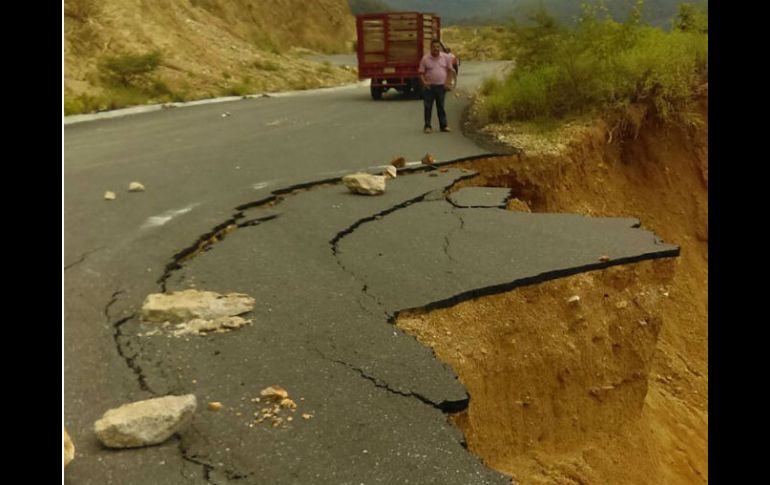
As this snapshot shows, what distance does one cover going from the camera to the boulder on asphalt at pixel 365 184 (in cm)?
768

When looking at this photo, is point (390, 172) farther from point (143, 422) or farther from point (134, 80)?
point (134, 80)

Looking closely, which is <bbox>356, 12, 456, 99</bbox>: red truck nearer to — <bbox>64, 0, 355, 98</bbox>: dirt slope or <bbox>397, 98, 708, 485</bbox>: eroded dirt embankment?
<bbox>64, 0, 355, 98</bbox>: dirt slope

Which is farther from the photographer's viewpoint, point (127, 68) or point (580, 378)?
point (127, 68)

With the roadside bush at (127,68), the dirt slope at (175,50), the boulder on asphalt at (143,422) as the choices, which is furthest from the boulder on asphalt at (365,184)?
the roadside bush at (127,68)

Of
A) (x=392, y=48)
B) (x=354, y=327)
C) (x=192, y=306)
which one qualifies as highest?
(x=392, y=48)

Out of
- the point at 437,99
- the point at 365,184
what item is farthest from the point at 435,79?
the point at 365,184

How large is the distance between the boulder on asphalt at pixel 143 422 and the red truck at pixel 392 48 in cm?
1724

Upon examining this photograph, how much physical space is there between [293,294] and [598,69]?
8.61 meters

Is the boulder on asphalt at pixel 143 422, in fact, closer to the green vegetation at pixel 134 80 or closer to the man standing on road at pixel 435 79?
A: the man standing on road at pixel 435 79

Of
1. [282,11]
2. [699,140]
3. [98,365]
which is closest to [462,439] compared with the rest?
[98,365]

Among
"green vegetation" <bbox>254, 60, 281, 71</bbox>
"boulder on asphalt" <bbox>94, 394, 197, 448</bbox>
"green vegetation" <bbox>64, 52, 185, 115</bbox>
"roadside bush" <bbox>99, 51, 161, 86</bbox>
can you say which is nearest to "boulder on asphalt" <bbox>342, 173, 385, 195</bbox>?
"boulder on asphalt" <bbox>94, 394, 197, 448</bbox>

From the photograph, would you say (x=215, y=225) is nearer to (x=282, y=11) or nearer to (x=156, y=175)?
(x=156, y=175)

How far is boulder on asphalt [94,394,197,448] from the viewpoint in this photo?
119 inches

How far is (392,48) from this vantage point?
19.7m
